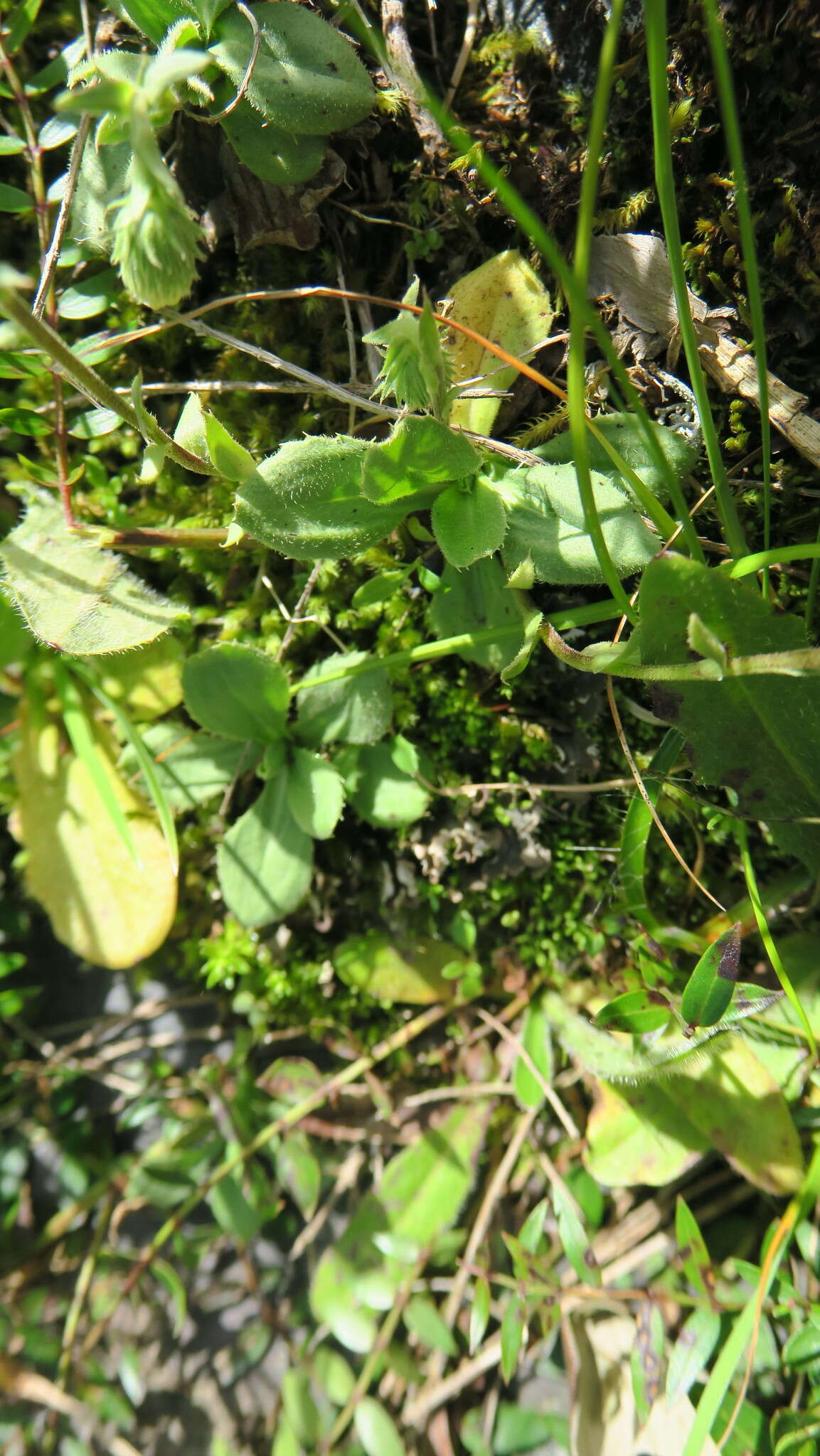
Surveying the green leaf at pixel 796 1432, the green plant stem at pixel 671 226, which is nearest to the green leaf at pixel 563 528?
the green plant stem at pixel 671 226

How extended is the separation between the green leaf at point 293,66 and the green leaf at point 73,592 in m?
0.75

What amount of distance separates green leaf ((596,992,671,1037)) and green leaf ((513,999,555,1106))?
1.22ft

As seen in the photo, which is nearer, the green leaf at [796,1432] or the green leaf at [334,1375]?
the green leaf at [796,1432]

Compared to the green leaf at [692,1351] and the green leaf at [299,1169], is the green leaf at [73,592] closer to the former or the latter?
the green leaf at [299,1169]

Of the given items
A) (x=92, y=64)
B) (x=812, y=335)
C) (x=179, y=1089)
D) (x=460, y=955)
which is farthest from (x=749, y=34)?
(x=179, y=1089)

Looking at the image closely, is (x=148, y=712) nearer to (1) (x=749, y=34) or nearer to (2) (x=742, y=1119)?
(2) (x=742, y=1119)

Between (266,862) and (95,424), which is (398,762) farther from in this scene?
(95,424)

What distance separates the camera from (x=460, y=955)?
166 centimetres

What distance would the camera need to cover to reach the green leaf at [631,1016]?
1.25 metres

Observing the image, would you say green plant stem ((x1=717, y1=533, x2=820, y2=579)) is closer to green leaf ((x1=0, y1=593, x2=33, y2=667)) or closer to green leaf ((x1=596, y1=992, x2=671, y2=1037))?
green leaf ((x1=596, y1=992, x2=671, y2=1037))

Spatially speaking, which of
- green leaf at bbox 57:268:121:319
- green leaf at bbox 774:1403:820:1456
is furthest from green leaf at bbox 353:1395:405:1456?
green leaf at bbox 57:268:121:319

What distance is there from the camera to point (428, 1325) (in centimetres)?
Result: 162

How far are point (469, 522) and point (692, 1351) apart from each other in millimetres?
1473

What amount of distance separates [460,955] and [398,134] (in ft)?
4.95
